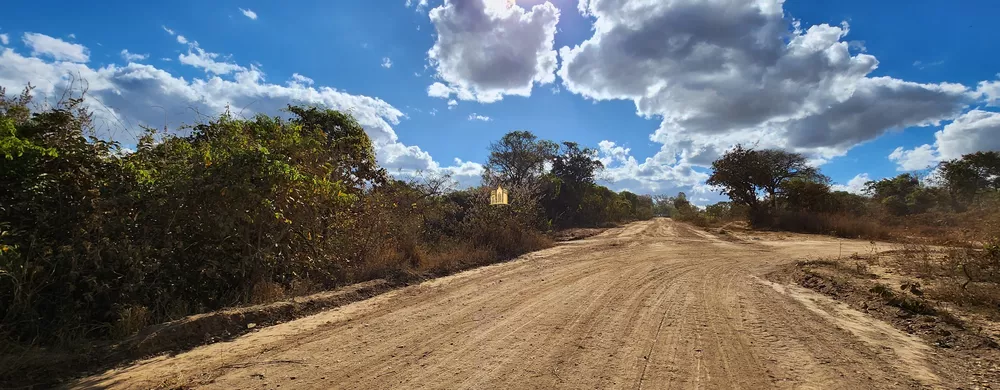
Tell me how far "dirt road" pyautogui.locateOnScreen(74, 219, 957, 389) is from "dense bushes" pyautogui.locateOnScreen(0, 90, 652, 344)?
120 cm

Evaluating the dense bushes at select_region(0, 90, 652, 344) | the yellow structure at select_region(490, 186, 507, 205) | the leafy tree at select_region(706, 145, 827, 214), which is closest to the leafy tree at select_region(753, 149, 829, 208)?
the leafy tree at select_region(706, 145, 827, 214)

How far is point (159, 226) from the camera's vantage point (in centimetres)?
518

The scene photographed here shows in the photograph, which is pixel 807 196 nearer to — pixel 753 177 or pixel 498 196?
pixel 753 177

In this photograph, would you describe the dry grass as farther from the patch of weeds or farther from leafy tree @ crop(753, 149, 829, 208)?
the patch of weeds

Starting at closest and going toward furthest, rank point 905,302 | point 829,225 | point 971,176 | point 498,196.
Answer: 1. point 905,302
2. point 498,196
3. point 829,225
4. point 971,176

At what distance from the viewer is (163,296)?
4.90 metres

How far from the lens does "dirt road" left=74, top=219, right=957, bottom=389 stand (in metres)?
3.36

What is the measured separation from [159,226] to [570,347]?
5105 millimetres

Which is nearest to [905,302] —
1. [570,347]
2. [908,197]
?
[570,347]

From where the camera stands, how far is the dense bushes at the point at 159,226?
14.0ft

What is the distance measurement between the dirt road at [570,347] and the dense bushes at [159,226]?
120 cm

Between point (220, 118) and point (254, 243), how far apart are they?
211cm

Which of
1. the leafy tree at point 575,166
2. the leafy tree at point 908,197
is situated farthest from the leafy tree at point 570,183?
the leafy tree at point 908,197

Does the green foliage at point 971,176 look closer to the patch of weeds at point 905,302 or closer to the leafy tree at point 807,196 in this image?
the leafy tree at point 807,196
